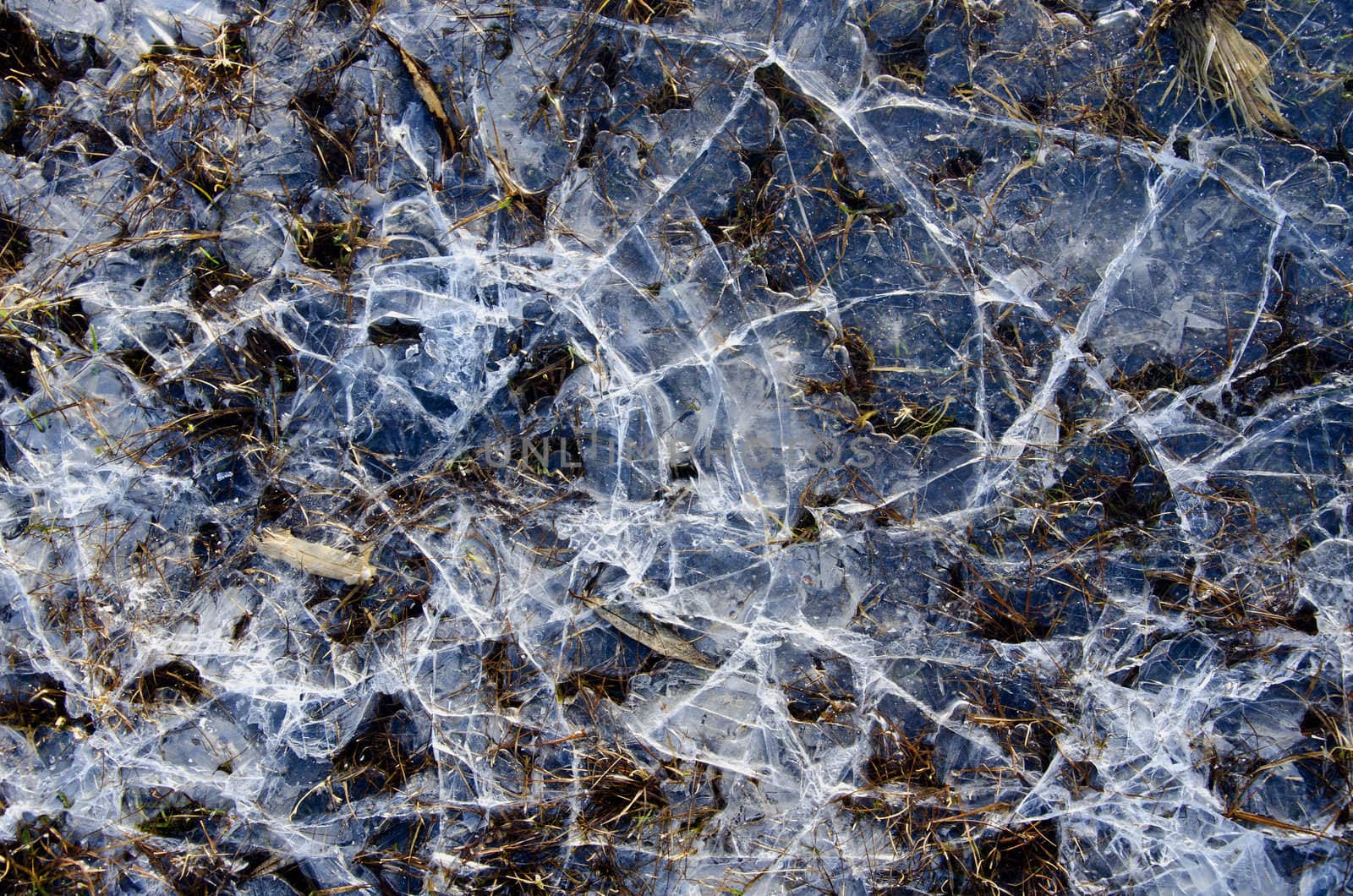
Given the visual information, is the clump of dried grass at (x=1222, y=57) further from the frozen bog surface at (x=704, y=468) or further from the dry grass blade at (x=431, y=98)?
the dry grass blade at (x=431, y=98)

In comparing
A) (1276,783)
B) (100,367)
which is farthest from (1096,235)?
(100,367)

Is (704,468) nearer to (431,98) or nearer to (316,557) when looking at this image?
(316,557)

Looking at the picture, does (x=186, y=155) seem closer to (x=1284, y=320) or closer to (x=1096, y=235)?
(x=1096, y=235)

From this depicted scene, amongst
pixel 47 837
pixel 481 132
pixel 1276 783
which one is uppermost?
pixel 481 132

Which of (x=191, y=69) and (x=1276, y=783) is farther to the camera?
(x=191, y=69)

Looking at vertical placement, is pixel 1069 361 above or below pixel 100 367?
above

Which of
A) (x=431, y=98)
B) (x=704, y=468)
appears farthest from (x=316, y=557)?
(x=431, y=98)
